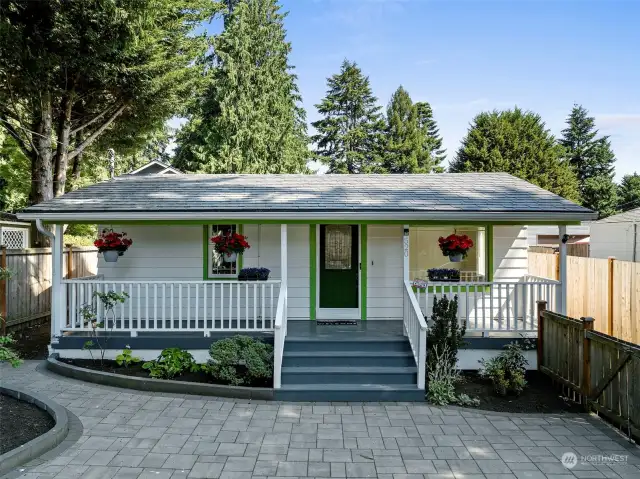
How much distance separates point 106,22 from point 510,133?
28590 millimetres

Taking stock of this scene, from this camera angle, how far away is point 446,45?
1140 cm

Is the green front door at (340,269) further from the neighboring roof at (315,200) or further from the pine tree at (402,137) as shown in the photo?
the pine tree at (402,137)

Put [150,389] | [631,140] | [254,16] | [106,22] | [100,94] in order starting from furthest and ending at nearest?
[631,140], [254,16], [100,94], [106,22], [150,389]

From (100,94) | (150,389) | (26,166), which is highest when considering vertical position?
(100,94)

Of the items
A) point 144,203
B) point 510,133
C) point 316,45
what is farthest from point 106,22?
point 510,133

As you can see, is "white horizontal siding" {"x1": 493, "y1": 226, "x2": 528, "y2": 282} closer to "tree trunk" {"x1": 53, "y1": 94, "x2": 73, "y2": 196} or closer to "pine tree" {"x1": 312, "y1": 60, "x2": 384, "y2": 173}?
"tree trunk" {"x1": 53, "y1": 94, "x2": 73, "y2": 196}

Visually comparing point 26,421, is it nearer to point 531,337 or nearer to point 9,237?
point 531,337

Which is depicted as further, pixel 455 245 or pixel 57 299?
pixel 455 245

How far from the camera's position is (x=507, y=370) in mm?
6254

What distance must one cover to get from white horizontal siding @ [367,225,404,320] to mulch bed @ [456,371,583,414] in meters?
2.10

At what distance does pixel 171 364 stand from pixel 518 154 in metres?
31.0

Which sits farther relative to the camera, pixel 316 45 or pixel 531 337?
pixel 316 45

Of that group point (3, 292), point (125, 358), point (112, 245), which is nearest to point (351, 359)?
point (125, 358)

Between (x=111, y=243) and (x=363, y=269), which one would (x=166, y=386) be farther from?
(x=363, y=269)
